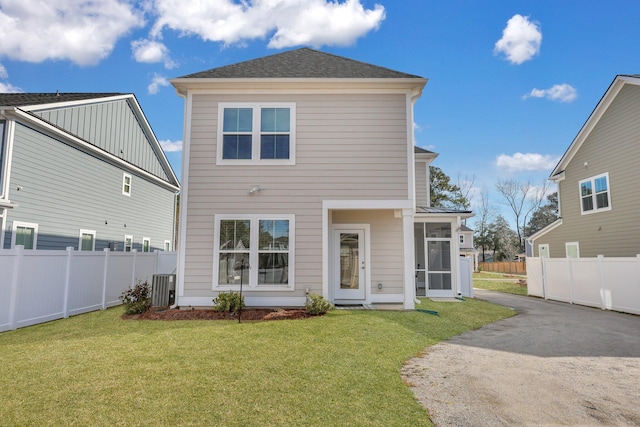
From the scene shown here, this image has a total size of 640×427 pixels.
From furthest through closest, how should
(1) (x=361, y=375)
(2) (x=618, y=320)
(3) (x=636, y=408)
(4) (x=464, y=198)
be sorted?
1. (4) (x=464, y=198)
2. (2) (x=618, y=320)
3. (1) (x=361, y=375)
4. (3) (x=636, y=408)

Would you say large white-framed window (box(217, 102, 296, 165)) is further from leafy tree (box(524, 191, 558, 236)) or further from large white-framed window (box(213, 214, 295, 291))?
leafy tree (box(524, 191, 558, 236))

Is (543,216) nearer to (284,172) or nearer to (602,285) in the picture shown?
(602,285)

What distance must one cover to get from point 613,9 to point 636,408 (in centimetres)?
1494

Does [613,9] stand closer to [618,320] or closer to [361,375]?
[618,320]

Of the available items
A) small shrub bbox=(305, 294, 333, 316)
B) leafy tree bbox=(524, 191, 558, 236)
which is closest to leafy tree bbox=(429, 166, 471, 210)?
leafy tree bbox=(524, 191, 558, 236)

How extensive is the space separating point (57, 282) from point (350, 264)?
719cm

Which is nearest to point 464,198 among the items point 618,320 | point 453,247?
point 453,247

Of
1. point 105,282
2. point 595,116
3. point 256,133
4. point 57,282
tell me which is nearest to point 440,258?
point 256,133

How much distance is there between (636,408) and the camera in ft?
11.4

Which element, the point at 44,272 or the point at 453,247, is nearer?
the point at 44,272

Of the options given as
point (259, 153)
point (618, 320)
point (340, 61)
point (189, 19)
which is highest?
point (189, 19)

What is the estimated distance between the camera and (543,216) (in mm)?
42781

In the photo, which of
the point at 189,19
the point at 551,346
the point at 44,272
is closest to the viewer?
the point at 551,346

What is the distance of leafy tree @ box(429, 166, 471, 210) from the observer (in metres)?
35.1
